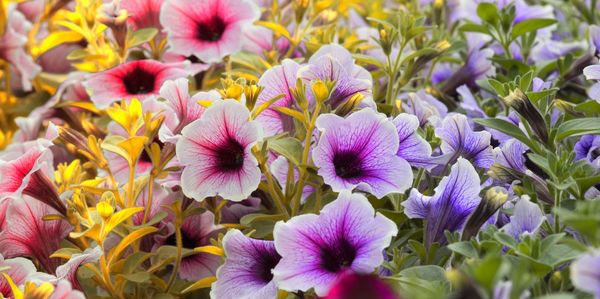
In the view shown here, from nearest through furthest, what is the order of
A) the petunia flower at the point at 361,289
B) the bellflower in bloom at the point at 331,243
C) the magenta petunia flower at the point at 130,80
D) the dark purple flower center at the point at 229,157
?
the petunia flower at the point at 361,289
the bellflower in bloom at the point at 331,243
the dark purple flower center at the point at 229,157
the magenta petunia flower at the point at 130,80

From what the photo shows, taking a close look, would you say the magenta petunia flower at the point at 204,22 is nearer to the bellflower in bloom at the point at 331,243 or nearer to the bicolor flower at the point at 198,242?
the bicolor flower at the point at 198,242

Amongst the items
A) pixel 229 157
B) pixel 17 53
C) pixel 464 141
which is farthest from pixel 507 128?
pixel 17 53

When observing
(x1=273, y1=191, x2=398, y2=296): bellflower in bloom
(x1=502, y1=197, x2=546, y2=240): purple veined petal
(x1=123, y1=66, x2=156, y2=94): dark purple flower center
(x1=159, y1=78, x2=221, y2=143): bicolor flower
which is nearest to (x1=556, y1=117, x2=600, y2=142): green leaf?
(x1=502, y1=197, x2=546, y2=240): purple veined petal

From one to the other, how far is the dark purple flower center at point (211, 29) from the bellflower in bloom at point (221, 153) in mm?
281

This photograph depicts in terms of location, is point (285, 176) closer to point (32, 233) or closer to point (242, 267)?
point (242, 267)

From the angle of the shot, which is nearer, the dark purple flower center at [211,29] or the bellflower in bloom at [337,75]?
the bellflower in bloom at [337,75]

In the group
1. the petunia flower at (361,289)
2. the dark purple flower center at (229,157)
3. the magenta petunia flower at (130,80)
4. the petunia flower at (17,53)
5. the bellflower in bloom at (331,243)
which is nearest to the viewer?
the petunia flower at (361,289)

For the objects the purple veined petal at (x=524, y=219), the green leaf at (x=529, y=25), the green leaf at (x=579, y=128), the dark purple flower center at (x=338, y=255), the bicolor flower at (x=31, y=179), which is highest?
the green leaf at (x=579, y=128)

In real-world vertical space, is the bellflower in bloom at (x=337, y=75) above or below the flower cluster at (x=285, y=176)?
above

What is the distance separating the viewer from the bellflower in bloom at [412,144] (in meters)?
0.79

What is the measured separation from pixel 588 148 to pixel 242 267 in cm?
39

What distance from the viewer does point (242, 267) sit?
74 cm

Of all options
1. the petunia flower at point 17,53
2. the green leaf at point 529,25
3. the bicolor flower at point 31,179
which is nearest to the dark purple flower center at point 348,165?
the bicolor flower at point 31,179

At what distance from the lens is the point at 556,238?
62cm
